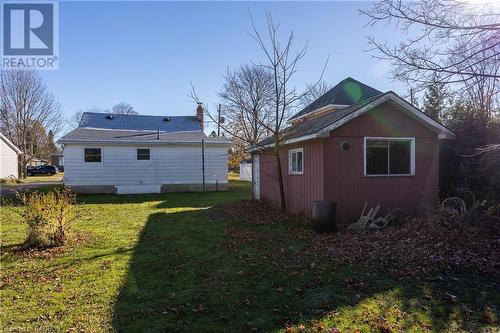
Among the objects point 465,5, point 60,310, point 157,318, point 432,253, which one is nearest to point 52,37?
point 60,310

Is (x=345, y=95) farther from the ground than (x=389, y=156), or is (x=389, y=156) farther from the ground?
(x=345, y=95)

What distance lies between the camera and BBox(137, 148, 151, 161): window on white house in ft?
71.3

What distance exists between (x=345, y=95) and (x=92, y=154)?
14193mm

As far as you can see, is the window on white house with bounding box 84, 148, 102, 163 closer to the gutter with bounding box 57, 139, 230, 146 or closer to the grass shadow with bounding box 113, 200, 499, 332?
the gutter with bounding box 57, 139, 230, 146

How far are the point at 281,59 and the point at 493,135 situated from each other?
6899 millimetres

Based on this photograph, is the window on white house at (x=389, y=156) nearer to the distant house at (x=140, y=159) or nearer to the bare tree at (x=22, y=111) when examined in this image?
the distant house at (x=140, y=159)

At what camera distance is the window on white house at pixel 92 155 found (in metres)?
20.9

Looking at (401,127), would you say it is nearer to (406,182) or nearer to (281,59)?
(406,182)

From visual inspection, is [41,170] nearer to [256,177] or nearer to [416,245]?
[256,177]

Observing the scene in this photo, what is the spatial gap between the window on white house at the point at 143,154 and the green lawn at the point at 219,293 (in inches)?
541

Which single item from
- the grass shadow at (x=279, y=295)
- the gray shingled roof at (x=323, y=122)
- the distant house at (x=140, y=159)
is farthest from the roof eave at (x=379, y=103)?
the distant house at (x=140, y=159)

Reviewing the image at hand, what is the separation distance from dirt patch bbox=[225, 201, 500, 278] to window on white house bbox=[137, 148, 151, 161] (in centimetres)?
1382

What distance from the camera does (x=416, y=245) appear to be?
7117mm

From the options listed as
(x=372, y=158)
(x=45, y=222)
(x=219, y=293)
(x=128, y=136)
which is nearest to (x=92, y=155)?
(x=128, y=136)
